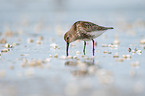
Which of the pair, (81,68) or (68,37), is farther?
(68,37)

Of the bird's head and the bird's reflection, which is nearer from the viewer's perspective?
the bird's reflection

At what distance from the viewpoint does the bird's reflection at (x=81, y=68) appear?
7002 mm

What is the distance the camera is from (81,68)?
7.53 metres

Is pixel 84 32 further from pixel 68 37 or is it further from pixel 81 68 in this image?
pixel 81 68

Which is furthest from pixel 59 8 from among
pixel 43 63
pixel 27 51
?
pixel 43 63

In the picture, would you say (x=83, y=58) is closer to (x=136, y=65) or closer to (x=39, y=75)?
(x=136, y=65)

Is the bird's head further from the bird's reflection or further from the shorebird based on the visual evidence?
the bird's reflection

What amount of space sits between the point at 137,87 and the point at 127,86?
0.67 feet

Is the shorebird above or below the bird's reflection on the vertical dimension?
above

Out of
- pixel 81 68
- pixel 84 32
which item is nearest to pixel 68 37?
pixel 84 32

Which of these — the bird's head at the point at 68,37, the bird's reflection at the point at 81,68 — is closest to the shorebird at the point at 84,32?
the bird's head at the point at 68,37

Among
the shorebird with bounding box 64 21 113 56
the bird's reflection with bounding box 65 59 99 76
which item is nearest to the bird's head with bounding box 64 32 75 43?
the shorebird with bounding box 64 21 113 56

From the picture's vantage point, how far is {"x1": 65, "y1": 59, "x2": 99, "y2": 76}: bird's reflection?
7.00m

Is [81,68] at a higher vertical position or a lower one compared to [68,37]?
lower
